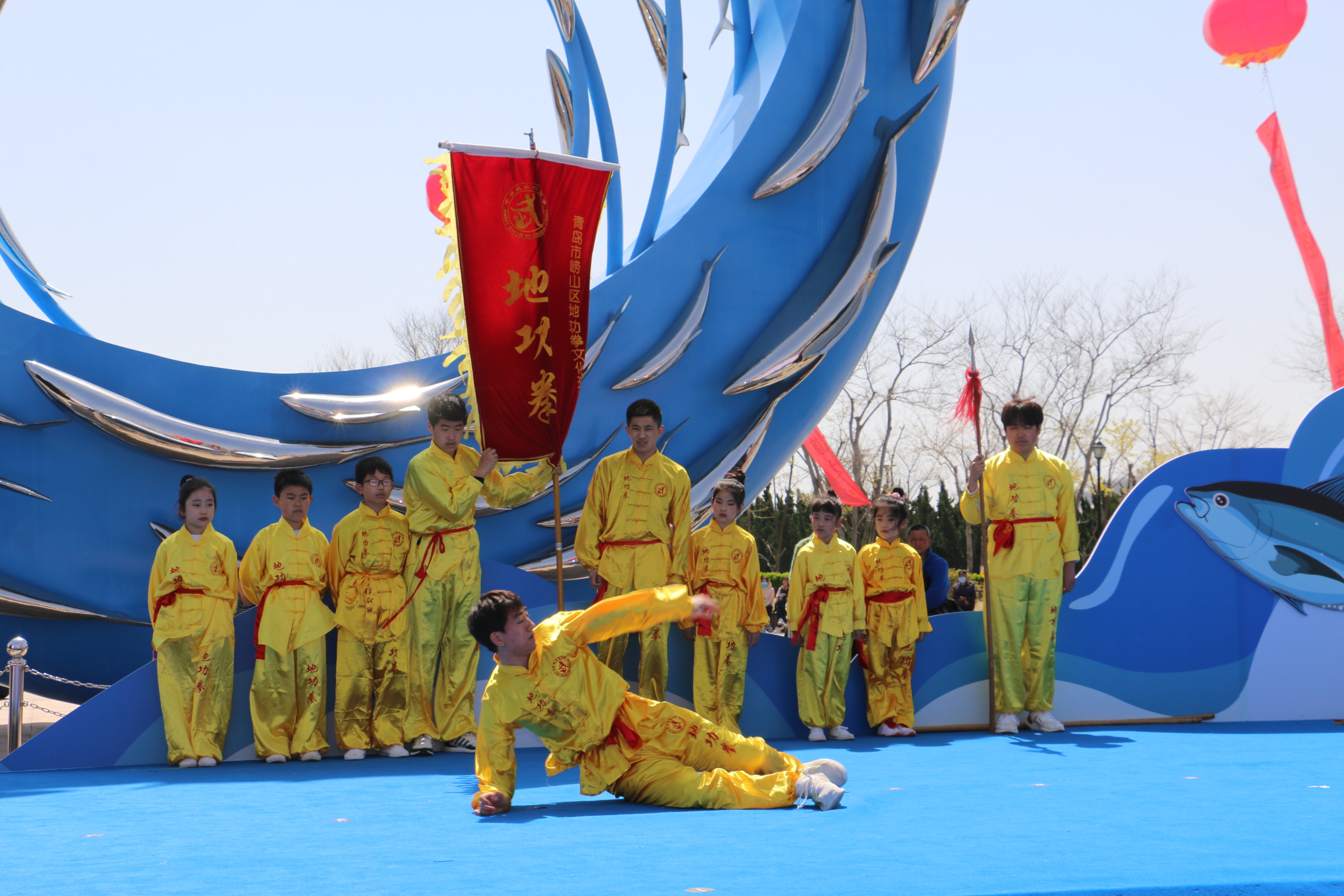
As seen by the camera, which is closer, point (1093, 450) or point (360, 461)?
point (360, 461)

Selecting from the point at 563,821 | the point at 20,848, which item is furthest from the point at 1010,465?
the point at 20,848

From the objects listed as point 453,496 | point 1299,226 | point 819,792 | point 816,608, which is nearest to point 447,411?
point 453,496

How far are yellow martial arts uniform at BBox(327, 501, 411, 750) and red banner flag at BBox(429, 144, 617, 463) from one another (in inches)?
23.6

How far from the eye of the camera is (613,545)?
183 inches

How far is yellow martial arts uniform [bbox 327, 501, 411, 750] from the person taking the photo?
4461mm

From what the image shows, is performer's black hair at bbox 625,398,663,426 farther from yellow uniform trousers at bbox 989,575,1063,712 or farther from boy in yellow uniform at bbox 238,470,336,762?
yellow uniform trousers at bbox 989,575,1063,712

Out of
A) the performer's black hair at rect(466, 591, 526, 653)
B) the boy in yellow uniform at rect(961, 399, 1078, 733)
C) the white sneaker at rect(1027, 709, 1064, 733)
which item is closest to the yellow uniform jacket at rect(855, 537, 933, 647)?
the boy in yellow uniform at rect(961, 399, 1078, 733)

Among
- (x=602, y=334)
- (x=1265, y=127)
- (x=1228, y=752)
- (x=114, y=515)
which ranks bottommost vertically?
(x=1228, y=752)

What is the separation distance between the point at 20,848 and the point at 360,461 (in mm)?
2083

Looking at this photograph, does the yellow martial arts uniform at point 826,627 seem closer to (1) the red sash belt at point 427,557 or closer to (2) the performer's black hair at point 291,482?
(1) the red sash belt at point 427,557

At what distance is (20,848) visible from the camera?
107 inches

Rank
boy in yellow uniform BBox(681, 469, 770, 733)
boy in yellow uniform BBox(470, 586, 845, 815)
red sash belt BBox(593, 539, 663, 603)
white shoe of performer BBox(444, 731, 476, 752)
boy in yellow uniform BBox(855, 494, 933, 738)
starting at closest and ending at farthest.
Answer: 1. boy in yellow uniform BBox(470, 586, 845, 815)
2. white shoe of performer BBox(444, 731, 476, 752)
3. red sash belt BBox(593, 539, 663, 603)
4. boy in yellow uniform BBox(681, 469, 770, 733)
5. boy in yellow uniform BBox(855, 494, 933, 738)

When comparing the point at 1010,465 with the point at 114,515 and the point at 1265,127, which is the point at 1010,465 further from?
the point at 1265,127

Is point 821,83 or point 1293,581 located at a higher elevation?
point 821,83
